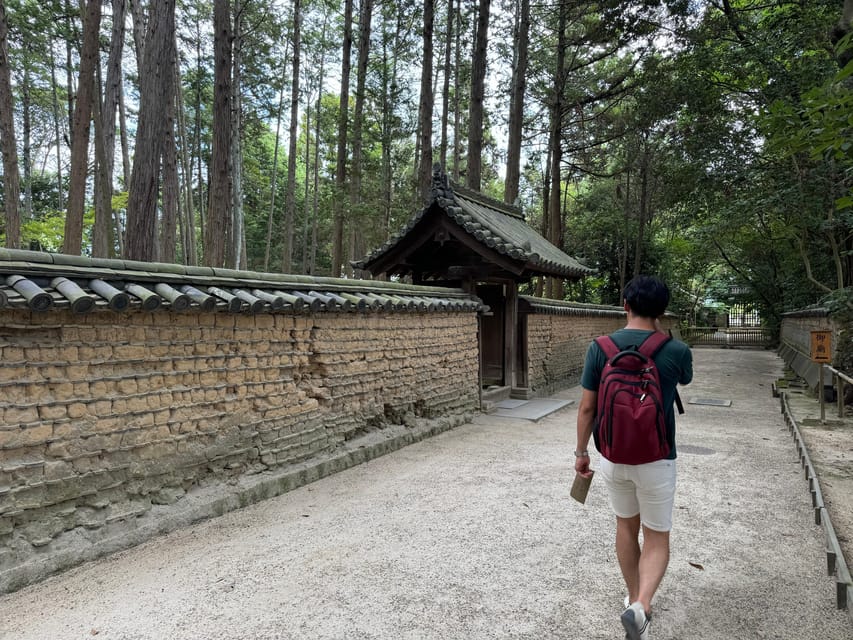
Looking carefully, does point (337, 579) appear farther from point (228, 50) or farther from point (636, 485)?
point (228, 50)

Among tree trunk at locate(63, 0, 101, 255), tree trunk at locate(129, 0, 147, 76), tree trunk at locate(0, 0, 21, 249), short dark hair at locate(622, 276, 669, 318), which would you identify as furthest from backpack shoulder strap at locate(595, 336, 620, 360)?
tree trunk at locate(129, 0, 147, 76)

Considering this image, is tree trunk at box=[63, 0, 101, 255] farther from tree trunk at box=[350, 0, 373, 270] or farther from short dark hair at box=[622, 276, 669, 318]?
short dark hair at box=[622, 276, 669, 318]

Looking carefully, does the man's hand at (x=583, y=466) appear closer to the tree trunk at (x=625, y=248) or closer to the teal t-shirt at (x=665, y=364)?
the teal t-shirt at (x=665, y=364)

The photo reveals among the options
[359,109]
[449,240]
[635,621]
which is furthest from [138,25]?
[635,621]

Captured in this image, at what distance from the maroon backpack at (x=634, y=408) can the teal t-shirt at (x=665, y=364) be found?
1.6 inches

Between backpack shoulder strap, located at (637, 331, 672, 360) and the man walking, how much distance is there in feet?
0.06

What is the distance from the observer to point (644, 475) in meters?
2.45

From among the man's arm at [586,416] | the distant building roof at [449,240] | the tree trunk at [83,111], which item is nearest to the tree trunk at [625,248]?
the distant building roof at [449,240]

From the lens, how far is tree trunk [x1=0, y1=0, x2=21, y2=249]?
927 centimetres

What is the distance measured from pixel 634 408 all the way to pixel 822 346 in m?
8.05

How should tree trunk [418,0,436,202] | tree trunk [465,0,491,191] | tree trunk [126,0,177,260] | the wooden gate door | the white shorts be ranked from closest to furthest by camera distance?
the white shorts
tree trunk [126,0,177,260]
the wooden gate door
tree trunk [418,0,436,202]
tree trunk [465,0,491,191]

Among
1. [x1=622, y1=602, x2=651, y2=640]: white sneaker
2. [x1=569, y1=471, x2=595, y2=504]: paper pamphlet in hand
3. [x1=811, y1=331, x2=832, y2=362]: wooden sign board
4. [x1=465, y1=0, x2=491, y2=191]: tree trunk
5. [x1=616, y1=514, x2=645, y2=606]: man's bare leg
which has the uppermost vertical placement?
[x1=465, y1=0, x2=491, y2=191]: tree trunk

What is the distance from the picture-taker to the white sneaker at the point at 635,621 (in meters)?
2.30

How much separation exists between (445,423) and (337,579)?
4.72m
